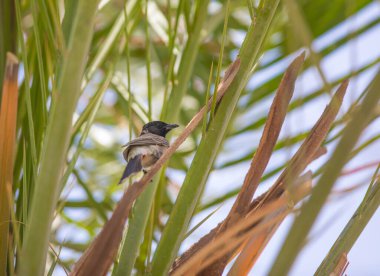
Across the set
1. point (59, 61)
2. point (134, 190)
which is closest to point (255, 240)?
point (134, 190)

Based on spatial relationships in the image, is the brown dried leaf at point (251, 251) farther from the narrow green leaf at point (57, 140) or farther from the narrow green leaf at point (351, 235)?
the narrow green leaf at point (57, 140)

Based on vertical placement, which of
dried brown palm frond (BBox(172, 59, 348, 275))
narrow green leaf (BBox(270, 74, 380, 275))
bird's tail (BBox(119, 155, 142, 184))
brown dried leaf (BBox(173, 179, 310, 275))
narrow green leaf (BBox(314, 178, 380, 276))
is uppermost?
bird's tail (BBox(119, 155, 142, 184))

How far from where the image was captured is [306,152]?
160 centimetres

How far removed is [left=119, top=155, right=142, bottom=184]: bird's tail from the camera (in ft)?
7.55

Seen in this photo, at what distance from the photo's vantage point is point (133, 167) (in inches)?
93.7

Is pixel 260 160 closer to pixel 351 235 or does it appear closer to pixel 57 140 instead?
pixel 351 235

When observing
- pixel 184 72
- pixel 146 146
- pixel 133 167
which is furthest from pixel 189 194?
pixel 146 146

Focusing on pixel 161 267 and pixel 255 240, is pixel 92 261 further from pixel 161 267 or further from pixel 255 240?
pixel 255 240

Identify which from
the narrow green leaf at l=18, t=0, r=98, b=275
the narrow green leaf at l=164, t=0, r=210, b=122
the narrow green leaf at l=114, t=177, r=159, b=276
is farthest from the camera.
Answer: the narrow green leaf at l=164, t=0, r=210, b=122

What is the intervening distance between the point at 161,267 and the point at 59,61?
1.81ft

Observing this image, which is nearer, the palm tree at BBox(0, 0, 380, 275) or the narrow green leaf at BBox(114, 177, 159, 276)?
the palm tree at BBox(0, 0, 380, 275)

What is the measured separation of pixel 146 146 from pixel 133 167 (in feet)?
1.19

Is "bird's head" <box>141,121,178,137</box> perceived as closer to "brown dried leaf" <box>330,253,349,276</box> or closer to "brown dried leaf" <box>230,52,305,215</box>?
"brown dried leaf" <box>230,52,305,215</box>

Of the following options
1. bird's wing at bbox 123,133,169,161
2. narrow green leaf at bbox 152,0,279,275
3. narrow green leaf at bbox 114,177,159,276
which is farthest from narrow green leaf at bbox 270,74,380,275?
bird's wing at bbox 123,133,169,161
